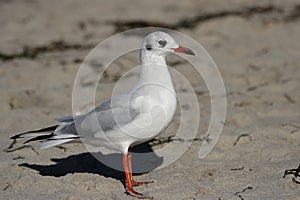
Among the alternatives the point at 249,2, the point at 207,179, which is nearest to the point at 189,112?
the point at 207,179

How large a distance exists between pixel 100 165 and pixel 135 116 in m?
0.69

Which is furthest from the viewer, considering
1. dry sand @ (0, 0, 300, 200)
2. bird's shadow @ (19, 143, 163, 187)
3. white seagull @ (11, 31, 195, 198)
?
bird's shadow @ (19, 143, 163, 187)

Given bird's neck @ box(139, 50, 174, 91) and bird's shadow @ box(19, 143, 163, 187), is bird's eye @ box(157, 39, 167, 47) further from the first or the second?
bird's shadow @ box(19, 143, 163, 187)

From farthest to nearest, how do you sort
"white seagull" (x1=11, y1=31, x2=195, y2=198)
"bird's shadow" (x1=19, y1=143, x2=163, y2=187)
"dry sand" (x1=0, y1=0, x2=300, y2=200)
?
"bird's shadow" (x1=19, y1=143, x2=163, y2=187), "dry sand" (x1=0, y1=0, x2=300, y2=200), "white seagull" (x1=11, y1=31, x2=195, y2=198)

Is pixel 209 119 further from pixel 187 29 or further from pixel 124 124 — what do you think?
pixel 187 29

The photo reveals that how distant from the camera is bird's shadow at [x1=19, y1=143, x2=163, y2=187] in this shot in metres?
3.64

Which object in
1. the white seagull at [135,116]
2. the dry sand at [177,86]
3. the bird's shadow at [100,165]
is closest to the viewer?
the white seagull at [135,116]

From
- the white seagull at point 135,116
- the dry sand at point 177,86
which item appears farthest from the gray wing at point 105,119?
the dry sand at point 177,86

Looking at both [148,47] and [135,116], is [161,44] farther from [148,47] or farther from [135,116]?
[135,116]

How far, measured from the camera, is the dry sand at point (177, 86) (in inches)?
133

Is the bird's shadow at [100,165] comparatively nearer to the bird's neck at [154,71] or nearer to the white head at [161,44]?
the bird's neck at [154,71]

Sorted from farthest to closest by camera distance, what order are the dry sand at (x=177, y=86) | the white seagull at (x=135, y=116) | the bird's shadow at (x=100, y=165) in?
1. the bird's shadow at (x=100, y=165)
2. the dry sand at (x=177, y=86)
3. the white seagull at (x=135, y=116)

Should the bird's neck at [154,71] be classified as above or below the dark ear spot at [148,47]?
below

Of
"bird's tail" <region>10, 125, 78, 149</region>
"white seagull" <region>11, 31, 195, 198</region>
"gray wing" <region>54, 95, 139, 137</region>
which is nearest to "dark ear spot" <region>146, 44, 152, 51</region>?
"white seagull" <region>11, 31, 195, 198</region>
